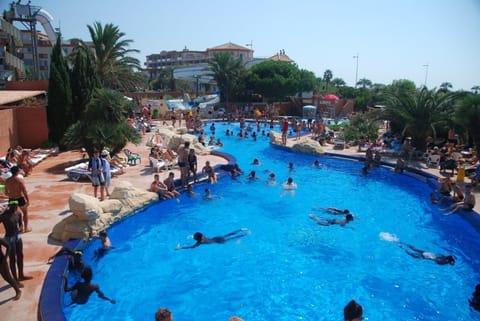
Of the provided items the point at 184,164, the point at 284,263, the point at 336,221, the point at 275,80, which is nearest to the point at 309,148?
the point at 184,164

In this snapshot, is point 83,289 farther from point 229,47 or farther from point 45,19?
point 229,47

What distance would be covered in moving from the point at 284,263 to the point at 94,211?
15.1 ft

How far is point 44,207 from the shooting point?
959 centimetres

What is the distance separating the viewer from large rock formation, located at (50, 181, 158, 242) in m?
8.02

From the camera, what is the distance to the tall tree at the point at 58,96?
16.1m

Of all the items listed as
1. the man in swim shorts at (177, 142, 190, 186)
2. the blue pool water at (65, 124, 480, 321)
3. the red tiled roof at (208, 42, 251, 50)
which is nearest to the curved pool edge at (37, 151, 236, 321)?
the blue pool water at (65, 124, 480, 321)

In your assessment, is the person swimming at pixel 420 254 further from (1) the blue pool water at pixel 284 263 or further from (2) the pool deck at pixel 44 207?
(2) the pool deck at pixel 44 207

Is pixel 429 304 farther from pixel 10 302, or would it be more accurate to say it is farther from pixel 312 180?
pixel 312 180

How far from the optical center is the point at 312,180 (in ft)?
50.3

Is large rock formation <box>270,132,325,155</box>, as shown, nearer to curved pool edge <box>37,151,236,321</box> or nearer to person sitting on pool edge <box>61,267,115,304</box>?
curved pool edge <box>37,151,236,321</box>

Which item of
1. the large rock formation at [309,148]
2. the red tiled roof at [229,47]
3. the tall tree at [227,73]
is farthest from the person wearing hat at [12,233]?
the red tiled roof at [229,47]

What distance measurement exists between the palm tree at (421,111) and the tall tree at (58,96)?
51.2 ft

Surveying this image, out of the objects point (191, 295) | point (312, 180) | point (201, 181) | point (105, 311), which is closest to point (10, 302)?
point (105, 311)

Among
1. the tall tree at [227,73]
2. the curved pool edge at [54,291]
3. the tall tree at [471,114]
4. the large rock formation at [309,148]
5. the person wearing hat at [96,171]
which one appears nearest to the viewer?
the curved pool edge at [54,291]
